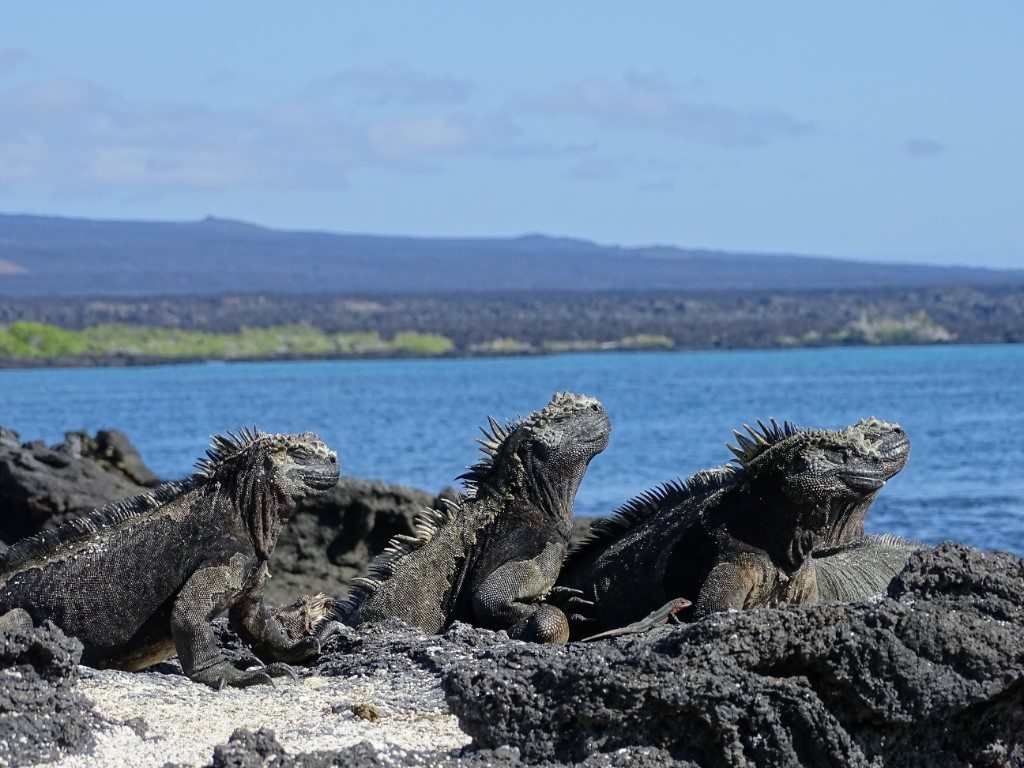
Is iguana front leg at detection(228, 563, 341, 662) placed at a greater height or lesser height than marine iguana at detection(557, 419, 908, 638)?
lesser

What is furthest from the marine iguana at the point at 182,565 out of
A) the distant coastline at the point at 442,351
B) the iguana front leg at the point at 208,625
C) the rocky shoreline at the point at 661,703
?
the distant coastline at the point at 442,351

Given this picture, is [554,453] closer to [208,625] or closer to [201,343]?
[208,625]

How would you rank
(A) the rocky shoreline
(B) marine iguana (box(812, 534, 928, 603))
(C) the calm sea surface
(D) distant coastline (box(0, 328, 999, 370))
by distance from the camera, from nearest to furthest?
(A) the rocky shoreline
(B) marine iguana (box(812, 534, 928, 603))
(C) the calm sea surface
(D) distant coastline (box(0, 328, 999, 370))

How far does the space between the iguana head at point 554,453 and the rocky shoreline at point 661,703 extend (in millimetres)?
1637

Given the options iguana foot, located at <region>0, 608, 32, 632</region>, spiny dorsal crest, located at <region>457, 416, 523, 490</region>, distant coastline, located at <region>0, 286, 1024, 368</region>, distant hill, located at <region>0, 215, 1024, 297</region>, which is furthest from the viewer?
distant hill, located at <region>0, 215, 1024, 297</region>

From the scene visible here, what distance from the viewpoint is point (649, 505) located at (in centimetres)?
753

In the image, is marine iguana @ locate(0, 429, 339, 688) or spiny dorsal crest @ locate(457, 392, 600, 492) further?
spiny dorsal crest @ locate(457, 392, 600, 492)

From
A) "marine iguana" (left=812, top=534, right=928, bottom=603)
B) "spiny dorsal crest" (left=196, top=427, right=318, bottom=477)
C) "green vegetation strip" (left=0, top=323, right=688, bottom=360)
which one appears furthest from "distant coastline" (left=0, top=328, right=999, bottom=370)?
"spiny dorsal crest" (left=196, top=427, right=318, bottom=477)

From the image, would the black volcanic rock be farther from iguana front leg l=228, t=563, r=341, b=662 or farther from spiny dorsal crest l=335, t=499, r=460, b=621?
spiny dorsal crest l=335, t=499, r=460, b=621

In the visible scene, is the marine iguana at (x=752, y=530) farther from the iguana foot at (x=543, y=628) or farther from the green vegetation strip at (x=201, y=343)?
the green vegetation strip at (x=201, y=343)

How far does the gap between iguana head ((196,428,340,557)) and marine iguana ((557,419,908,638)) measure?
1.21m

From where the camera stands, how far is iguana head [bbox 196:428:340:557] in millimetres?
6777

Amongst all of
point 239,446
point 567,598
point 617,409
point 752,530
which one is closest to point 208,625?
point 239,446

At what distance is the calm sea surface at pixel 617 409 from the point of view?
25.8m
